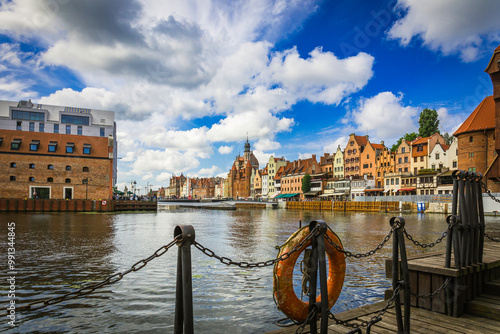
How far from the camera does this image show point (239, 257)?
1603cm

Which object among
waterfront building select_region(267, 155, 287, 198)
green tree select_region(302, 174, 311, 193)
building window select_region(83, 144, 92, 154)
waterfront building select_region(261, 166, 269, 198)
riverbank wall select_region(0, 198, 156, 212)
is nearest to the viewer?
riverbank wall select_region(0, 198, 156, 212)

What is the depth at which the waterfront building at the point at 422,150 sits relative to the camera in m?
71.4

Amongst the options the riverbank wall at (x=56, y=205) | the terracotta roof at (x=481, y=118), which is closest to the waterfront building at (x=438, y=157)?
the terracotta roof at (x=481, y=118)

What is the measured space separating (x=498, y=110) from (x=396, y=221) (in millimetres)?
43935

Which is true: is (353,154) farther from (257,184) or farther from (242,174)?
(242,174)

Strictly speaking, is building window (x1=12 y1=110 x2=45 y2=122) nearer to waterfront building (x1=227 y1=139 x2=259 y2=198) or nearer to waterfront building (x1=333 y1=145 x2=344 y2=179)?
waterfront building (x1=333 y1=145 x2=344 y2=179)

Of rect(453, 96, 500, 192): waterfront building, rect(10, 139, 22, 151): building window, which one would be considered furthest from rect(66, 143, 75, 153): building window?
rect(453, 96, 500, 192): waterfront building

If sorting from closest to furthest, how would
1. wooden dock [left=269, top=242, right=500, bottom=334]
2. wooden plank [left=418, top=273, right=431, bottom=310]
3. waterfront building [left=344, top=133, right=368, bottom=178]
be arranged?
wooden dock [left=269, top=242, right=500, bottom=334] < wooden plank [left=418, top=273, right=431, bottom=310] < waterfront building [left=344, top=133, right=368, bottom=178]

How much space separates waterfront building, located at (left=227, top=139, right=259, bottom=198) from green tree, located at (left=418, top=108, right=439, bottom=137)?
85.2 m

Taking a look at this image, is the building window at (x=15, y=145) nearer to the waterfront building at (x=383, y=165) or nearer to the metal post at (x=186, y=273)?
the metal post at (x=186, y=273)

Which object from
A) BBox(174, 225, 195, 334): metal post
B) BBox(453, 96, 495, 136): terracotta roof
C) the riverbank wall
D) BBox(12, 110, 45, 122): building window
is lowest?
the riverbank wall

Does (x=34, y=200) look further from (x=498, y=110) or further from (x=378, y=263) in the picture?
(x=498, y=110)

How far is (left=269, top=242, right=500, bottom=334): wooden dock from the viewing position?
5234 millimetres

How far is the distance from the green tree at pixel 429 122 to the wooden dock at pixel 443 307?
8419 centimetres
